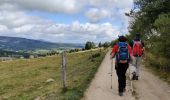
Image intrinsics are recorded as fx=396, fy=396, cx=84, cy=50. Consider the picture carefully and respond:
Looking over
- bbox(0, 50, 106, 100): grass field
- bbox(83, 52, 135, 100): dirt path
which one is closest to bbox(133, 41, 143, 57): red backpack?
bbox(83, 52, 135, 100): dirt path

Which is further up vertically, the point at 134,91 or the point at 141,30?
the point at 141,30

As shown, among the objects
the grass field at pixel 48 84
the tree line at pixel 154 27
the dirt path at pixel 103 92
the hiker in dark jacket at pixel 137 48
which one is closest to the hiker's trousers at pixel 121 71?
the dirt path at pixel 103 92

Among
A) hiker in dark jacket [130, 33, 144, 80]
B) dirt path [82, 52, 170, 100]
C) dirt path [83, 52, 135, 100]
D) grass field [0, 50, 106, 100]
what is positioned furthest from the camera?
hiker in dark jacket [130, 33, 144, 80]

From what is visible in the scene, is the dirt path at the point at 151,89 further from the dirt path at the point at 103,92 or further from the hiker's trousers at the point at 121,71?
the hiker's trousers at the point at 121,71

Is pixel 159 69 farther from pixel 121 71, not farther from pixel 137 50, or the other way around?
pixel 121 71

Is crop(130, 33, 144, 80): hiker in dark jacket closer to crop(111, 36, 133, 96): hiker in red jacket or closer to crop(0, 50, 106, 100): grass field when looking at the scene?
crop(0, 50, 106, 100): grass field

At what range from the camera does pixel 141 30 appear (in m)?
49.5

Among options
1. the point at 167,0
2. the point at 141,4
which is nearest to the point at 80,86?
the point at 167,0

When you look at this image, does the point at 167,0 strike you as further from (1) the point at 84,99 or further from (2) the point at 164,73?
(1) the point at 84,99

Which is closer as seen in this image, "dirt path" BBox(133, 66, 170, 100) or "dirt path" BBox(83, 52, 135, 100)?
"dirt path" BBox(83, 52, 135, 100)

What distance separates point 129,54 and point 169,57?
10912 mm

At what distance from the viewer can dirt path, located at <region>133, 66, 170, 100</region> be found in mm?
17422

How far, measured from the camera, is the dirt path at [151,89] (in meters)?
17.4

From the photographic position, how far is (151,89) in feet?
64.2
